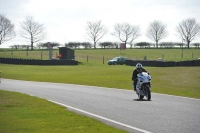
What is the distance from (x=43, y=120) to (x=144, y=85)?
6.38 m

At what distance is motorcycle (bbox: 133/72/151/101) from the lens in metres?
15.7

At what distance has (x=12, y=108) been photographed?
42.8 feet

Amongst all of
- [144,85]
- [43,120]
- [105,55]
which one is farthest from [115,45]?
[43,120]

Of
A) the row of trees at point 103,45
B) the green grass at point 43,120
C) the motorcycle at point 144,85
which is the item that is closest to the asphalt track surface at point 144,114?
the green grass at point 43,120

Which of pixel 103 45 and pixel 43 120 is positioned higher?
pixel 103 45

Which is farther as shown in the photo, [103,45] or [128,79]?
[103,45]

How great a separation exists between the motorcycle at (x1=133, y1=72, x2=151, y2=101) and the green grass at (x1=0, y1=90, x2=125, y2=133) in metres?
4.04

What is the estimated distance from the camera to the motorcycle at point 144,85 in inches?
619

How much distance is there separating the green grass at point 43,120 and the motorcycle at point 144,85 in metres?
4.04

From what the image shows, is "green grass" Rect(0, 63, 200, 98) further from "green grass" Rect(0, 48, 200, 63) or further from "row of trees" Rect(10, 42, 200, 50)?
"row of trees" Rect(10, 42, 200, 50)

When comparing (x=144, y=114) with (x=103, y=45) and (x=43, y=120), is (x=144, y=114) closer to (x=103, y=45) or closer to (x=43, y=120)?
(x=43, y=120)

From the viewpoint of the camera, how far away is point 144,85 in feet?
52.0

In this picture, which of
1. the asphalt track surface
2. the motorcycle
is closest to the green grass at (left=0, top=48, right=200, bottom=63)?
the motorcycle

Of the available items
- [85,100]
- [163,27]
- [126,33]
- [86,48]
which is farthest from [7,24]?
[85,100]
